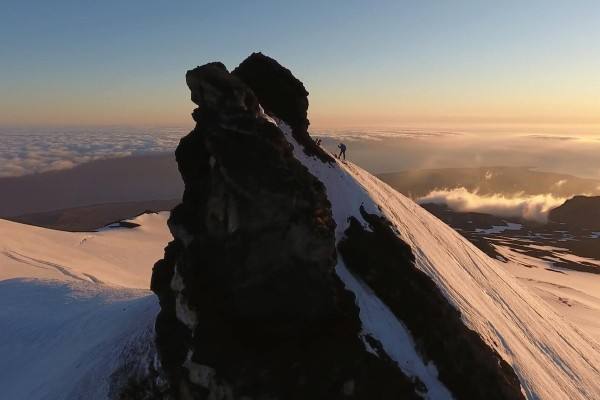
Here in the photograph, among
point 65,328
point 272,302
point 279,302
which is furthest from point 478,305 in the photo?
point 65,328

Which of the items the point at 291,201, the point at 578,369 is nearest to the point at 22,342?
the point at 291,201

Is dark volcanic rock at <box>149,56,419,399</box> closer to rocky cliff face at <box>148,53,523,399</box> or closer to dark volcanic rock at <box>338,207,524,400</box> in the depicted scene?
rocky cliff face at <box>148,53,523,399</box>

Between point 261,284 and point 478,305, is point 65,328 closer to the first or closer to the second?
point 261,284

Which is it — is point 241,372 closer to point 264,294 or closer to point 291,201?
point 264,294

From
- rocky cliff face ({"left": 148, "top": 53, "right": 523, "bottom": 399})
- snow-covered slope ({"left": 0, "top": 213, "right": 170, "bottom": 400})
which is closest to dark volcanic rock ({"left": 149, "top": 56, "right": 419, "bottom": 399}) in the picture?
rocky cliff face ({"left": 148, "top": 53, "right": 523, "bottom": 399})

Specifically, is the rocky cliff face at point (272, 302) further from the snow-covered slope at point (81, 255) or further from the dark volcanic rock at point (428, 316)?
the snow-covered slope at point (81, 255)

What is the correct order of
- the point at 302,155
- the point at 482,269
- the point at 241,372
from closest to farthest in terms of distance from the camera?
the point at 241,372, the point at 302,155, the point at 482,269
